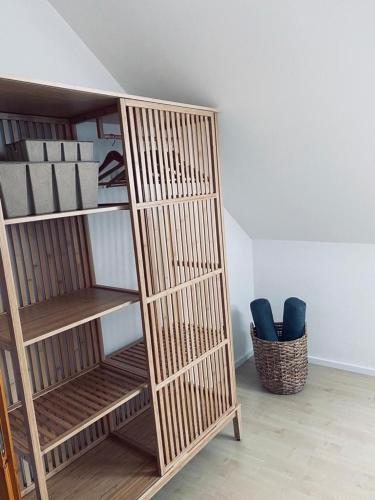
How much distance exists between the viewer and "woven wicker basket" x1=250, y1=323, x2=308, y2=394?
2.52 metres

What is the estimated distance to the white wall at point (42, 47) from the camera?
5.34ft

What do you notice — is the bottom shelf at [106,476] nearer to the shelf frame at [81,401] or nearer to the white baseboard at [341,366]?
the shelf frame at [81,401]

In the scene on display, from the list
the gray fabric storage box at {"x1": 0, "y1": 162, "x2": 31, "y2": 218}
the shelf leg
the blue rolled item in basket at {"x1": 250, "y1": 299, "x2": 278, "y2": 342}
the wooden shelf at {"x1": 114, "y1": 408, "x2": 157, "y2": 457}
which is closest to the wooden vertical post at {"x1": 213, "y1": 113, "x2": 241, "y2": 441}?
the shelf leg

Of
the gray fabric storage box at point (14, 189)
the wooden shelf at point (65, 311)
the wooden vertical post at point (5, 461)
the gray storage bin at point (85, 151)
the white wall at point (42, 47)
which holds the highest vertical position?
the white wall at point (42, 47)

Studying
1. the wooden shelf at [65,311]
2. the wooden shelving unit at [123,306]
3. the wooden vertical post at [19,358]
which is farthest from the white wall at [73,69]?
the wooden vertical post at [19,358]

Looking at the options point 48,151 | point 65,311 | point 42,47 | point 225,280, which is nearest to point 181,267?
point 225,280

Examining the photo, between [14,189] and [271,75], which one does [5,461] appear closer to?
[14,189]

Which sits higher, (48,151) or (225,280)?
(48,151)

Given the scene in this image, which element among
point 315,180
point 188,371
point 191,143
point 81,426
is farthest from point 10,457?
point 315,180

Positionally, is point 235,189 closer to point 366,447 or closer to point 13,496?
point 366,447

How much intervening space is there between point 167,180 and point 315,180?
3.08ft

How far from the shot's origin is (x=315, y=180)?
2.25 meters

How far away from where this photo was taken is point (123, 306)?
1.62m

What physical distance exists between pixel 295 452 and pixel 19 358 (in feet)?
4.94
